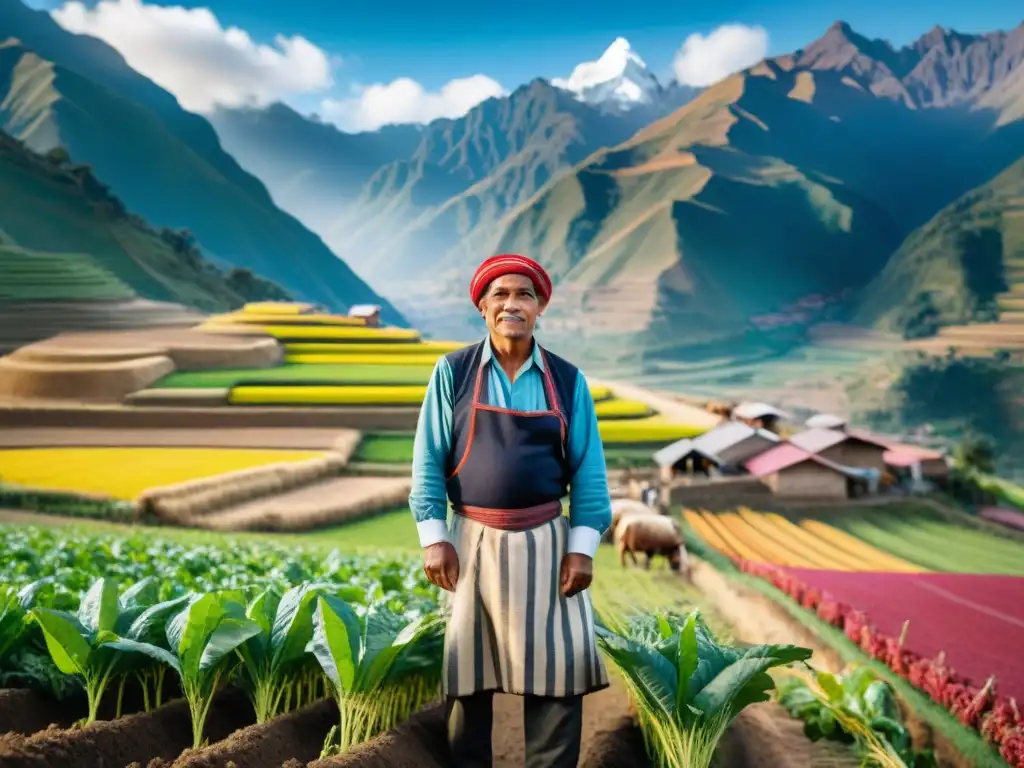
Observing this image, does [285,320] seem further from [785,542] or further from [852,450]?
[785,542]

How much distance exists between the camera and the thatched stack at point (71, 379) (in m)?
9.70

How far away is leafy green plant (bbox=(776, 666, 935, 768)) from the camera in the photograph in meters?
2.32

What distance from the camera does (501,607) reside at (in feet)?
6.02

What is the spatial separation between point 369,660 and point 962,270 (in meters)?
18.0

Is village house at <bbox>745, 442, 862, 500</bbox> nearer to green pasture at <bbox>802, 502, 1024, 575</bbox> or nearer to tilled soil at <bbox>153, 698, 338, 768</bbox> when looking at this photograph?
green pasture at <bbox>802, 502, 1024, 575</bbox>

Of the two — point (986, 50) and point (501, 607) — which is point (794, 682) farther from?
point (986, 50)

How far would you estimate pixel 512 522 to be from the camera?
186 centimetres

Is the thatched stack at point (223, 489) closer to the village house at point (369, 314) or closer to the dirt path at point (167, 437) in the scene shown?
the dirt path at point (167, 437)

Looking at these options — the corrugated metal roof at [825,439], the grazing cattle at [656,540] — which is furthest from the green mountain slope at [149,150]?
the grazing cattle at [656,540]

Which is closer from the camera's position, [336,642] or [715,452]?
[336,642]

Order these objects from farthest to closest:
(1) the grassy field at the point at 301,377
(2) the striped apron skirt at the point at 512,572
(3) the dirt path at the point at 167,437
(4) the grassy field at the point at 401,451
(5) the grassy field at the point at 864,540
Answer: (1) the grassy field at the point at 301,377 → (4) the grassy field at the point at 401,451 → (3) the dirt path at the point at 167,437 → (5) the grassy field at the point at 864,540 → (2) the striped apron skirt at the point at 512,572

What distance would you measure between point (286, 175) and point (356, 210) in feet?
15.3

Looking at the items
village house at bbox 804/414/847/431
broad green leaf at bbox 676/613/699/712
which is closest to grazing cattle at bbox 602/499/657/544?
village house at bbox 804/414/847/431

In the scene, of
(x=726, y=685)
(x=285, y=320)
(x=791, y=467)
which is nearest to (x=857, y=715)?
(x=726, y=685)
